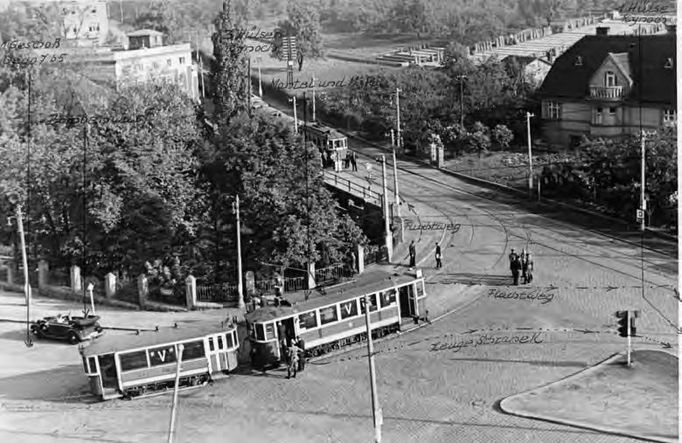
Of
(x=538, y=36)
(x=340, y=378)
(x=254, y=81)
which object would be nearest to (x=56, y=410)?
(x=340, y=378)

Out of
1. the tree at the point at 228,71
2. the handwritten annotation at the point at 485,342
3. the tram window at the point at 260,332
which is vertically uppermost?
the tree at the point at 228,71

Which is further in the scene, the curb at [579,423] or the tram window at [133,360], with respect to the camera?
the tram window at [133,360]

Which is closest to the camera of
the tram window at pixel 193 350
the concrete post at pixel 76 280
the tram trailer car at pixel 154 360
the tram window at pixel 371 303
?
the tram trailer car at pixel 154 360

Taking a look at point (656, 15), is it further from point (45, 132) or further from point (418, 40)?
point (418, 40)

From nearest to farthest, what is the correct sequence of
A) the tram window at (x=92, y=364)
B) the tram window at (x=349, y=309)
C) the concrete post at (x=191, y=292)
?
1. the tram window at (x=92, y=364)
2. the tram window at (x=349, y=309)
3. the concrete post at (x=191, y=292)

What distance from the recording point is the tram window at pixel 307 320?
3744cm

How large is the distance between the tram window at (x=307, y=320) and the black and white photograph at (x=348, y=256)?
4.1 inches

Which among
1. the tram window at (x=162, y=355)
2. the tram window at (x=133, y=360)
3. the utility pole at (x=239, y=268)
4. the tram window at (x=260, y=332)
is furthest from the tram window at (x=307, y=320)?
the utility pole at (x=239, y=268)

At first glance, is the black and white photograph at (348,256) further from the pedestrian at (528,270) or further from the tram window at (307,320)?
the pedestrian at (528,270)

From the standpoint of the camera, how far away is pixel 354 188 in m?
60.3

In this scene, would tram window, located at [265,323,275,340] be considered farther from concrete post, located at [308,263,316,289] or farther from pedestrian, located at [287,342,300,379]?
concrete post, located at [308,263,316,289]

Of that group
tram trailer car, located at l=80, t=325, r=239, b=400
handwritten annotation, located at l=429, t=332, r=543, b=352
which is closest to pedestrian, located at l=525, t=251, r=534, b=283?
handwritten annotation, located at l=429, t=332, r=543, b=352

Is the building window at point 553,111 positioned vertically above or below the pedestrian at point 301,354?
above

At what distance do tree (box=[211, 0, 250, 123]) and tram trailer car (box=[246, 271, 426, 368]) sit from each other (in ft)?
101
